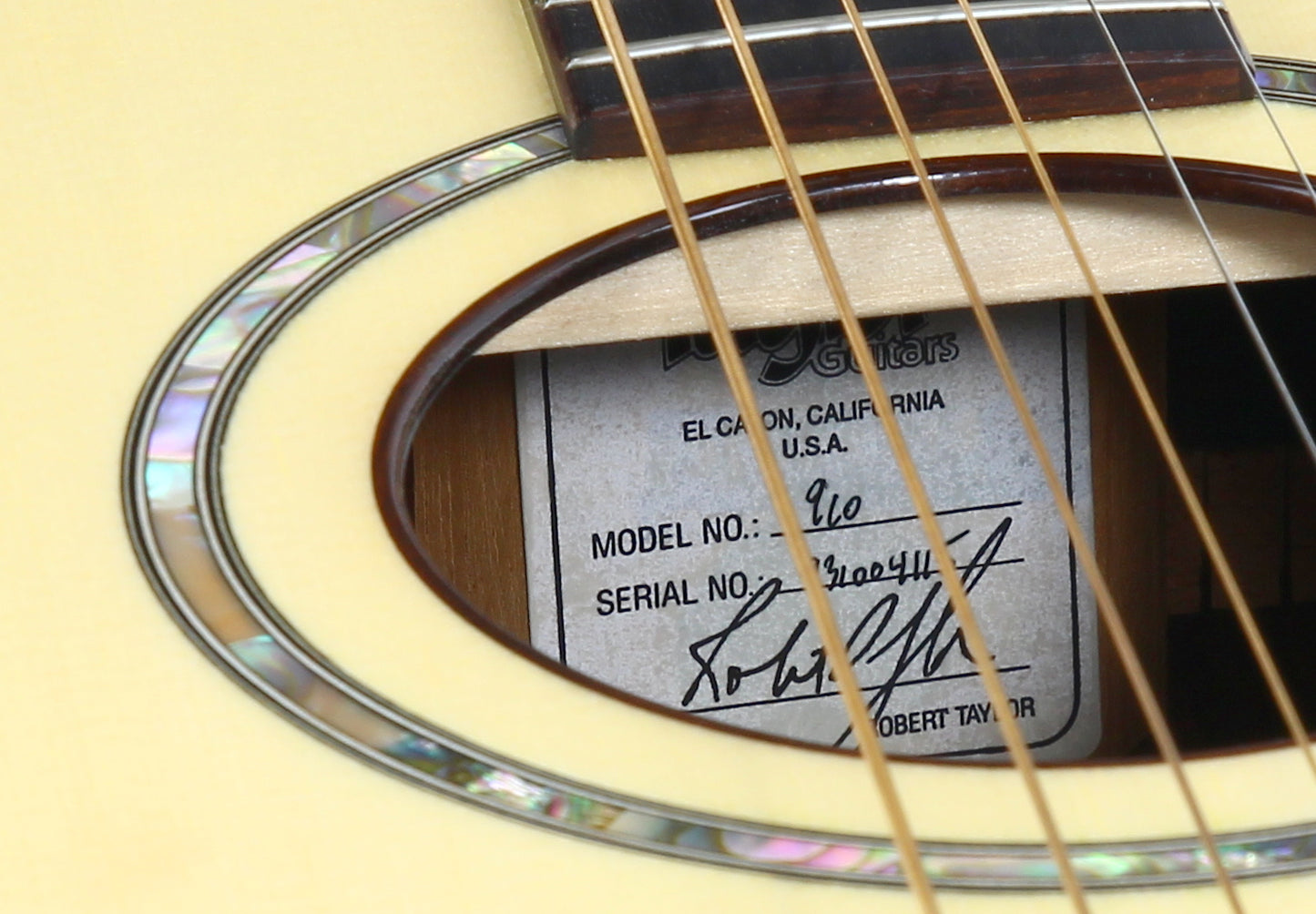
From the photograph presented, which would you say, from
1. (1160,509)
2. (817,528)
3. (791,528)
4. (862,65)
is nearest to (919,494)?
(791,528)

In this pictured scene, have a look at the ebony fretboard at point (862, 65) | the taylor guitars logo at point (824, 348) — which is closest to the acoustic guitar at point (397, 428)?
the ebony fretboard at point (862, 65)

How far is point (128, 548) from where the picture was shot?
1.39ft

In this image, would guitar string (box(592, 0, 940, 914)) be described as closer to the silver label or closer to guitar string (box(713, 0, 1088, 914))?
guitar string (box(713, 0, 1088, 914))

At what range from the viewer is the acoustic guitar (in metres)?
0.35

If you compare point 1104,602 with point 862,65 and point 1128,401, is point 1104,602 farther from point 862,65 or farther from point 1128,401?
point 1128,401

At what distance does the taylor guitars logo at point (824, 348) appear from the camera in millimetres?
725

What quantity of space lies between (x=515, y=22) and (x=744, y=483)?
0.84 feet

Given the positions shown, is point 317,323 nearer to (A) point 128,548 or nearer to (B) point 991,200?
(A) point 128,548

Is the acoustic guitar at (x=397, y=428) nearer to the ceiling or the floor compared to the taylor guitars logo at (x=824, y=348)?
nearer to the floor

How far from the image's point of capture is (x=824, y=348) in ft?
2.44

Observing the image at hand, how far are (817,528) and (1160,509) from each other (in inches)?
8.7
